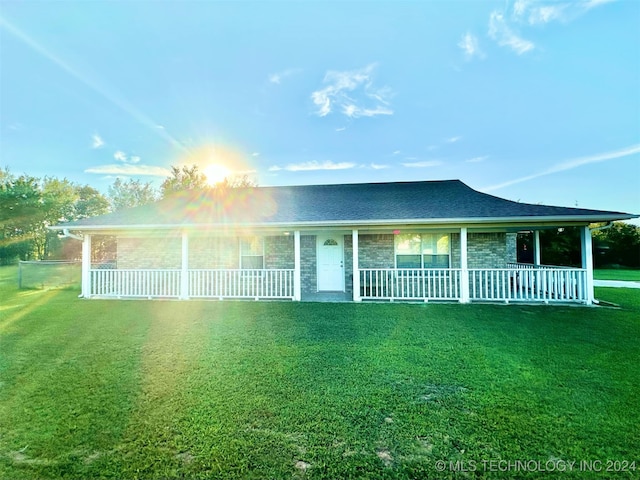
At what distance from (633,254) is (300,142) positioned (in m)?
23.7

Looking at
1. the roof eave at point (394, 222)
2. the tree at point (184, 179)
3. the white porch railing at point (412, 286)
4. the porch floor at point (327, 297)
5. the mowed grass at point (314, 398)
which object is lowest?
the mowed grass at point (314, 398)

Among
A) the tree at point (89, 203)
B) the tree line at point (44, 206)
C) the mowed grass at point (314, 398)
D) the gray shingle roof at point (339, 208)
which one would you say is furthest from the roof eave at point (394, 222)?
the tree at point (89, 203)

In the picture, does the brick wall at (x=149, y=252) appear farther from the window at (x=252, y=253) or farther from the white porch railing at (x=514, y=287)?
the white porch railing at (x=514, y=287)

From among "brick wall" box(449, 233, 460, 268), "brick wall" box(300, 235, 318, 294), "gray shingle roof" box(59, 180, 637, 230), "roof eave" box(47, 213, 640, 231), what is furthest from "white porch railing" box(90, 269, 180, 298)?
"brick wall" box(449, 233, 460, 268)

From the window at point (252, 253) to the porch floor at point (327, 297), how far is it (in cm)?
211

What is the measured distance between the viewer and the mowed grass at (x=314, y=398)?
7.48ft

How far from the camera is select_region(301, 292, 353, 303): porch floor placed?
9.10 meters

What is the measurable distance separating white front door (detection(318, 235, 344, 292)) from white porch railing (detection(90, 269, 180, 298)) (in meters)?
4.93

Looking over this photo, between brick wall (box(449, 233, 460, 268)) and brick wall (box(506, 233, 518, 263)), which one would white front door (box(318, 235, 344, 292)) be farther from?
brick wall (box(506, 233, 518, 263))

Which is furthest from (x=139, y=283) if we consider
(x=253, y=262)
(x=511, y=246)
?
(x=511, y=246)

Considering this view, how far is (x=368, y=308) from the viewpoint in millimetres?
7953

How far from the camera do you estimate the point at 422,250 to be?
33.4 feet

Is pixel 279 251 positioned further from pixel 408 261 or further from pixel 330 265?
pixel 408 261

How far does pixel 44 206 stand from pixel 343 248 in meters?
30.6
